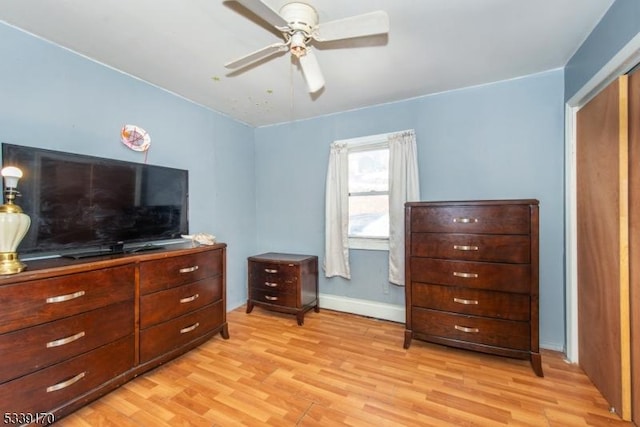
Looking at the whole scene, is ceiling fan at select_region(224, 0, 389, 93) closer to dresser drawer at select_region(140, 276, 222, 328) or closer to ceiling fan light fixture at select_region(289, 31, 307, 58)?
ceiling fan light fixture at select_region(289, 31, 307, 58)

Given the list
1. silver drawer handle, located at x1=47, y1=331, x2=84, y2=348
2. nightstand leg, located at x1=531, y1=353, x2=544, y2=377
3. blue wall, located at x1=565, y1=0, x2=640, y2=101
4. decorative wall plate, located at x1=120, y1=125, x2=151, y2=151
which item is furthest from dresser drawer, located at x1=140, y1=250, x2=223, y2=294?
blue wall, located at x1=565, y1=0, x2=640, y2=101

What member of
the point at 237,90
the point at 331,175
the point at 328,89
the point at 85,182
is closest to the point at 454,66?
the point at 328,89

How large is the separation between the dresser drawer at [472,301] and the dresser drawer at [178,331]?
168 centimetres

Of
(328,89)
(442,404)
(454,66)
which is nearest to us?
(442,404)

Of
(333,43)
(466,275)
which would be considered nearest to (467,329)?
(466,275)

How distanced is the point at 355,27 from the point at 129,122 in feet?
6.51

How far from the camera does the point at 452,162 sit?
8.63 feet

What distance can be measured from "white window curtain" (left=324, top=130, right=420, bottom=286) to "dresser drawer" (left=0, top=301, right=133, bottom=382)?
1942 millimetres

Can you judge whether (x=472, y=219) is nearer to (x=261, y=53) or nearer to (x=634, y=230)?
(x=634, y=230)

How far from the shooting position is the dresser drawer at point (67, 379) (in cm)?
133

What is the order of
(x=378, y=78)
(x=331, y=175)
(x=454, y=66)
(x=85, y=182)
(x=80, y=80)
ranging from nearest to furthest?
(x=85, y=182) → (x=80, y=80) → (x=454, y=66) → (x=378, y=78) → (x=331, y=175)

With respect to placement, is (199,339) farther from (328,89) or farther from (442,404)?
(328,89)

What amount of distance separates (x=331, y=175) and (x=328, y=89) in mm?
905

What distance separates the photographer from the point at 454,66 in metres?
2.18
